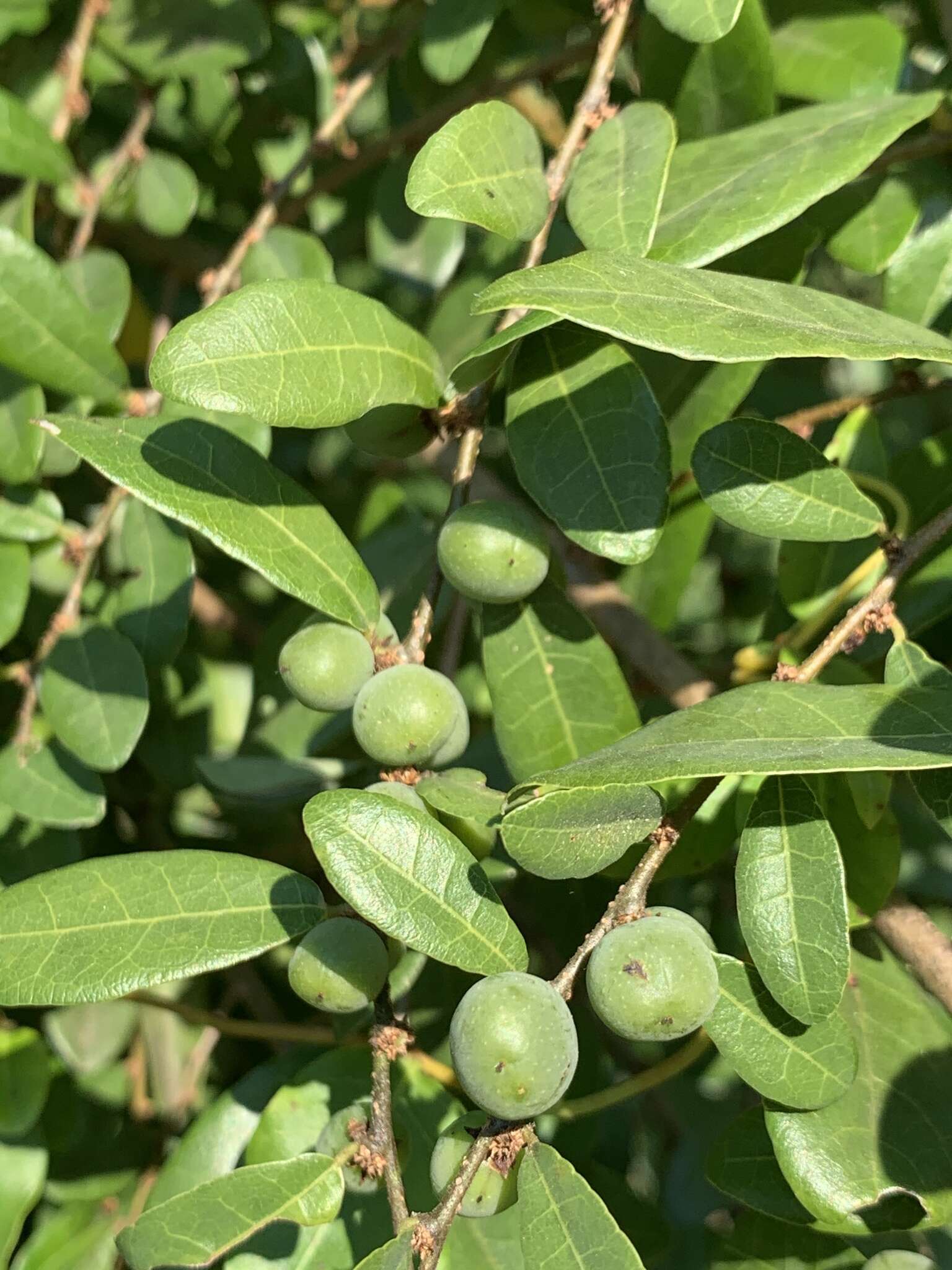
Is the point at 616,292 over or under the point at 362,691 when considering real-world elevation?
over

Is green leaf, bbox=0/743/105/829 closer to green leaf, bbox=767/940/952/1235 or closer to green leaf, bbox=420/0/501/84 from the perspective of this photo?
green leaf, bbox=767/940/952/1235

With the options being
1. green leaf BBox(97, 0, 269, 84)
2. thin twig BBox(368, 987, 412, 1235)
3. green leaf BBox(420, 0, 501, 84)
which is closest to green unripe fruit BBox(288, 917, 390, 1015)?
thin twig BBox(368, 987, 412, 1235)

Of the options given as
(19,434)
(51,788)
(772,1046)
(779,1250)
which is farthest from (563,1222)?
(19,434)

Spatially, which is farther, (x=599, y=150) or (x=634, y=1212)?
(x=634, y=1212)

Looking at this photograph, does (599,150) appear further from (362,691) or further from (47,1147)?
(47,1147)

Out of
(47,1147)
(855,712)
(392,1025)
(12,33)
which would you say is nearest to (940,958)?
(855,712)

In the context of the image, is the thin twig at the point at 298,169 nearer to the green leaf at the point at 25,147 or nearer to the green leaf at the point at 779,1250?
the green leaf at the point at 25,147
